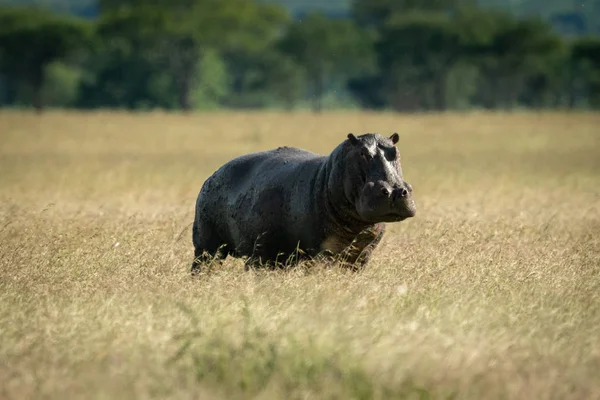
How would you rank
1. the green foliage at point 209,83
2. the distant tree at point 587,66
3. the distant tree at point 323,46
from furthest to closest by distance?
the green foliage at point 209,83
the distant tree at point 323,46
the distant tree at point 587,66

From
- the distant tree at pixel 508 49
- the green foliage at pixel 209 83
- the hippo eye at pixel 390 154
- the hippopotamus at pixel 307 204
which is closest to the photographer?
the hippopotamus at pixel 307 204

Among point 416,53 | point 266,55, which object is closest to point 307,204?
point 416,53

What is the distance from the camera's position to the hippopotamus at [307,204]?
855cm

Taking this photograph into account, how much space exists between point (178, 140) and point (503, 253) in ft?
91.7

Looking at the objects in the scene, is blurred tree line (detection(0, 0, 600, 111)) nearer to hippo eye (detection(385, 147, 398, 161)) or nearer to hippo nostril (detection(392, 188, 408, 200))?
hippo eye (detection(385, 147, 398, 161))

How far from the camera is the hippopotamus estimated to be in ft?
28.1

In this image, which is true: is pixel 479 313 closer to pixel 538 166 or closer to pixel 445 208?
pixel 445 208

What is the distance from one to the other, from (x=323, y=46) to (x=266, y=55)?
9.74 metres

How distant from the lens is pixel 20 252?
10.0 metres

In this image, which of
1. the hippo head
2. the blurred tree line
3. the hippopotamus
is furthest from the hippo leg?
the blurred tree line

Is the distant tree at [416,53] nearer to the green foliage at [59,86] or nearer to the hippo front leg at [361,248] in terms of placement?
the green foliage at [59,86]

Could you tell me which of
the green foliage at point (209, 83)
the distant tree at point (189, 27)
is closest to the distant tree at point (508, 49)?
the distant tree at point (189, 27)

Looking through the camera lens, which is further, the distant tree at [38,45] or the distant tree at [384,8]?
the distant tree at [384,8]

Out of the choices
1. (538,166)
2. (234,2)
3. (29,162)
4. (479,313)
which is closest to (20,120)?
(29,162)
